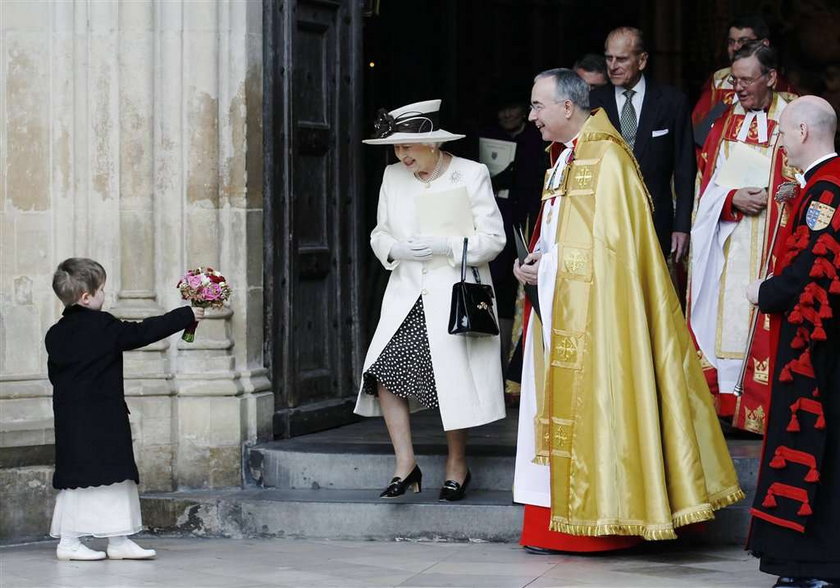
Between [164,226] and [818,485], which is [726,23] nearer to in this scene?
[164,226]

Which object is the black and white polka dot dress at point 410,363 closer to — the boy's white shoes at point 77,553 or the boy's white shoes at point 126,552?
the boy's white shoes at point 126,552

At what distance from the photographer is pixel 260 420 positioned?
955cm

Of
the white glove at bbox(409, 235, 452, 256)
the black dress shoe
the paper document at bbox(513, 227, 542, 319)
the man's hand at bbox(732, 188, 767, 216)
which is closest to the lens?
the black dress shoe

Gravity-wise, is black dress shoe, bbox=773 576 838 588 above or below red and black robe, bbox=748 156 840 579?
below

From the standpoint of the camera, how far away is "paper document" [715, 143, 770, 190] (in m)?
9.49

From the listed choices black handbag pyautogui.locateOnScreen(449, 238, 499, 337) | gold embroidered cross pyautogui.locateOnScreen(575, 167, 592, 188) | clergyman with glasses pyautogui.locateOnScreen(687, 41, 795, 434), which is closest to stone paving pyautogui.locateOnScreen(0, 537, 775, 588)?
black handbag pyautogui.locateOnScreen(449, 238, 499, 337)

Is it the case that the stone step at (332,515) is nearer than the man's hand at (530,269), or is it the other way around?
the man's hand at (530,269)

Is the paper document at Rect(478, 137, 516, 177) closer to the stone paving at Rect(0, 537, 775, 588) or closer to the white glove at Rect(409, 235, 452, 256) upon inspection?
the white glove at Rect(409, 235, 452, 256)

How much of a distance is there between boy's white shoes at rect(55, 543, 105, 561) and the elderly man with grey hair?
196cm

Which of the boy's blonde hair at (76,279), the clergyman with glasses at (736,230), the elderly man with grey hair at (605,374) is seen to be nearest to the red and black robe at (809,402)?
the elderly man with grey hair at (605,374)

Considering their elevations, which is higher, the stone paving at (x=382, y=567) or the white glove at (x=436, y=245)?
the white glove at (x=436, y=245)

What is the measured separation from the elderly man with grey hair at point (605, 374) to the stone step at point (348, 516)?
1.40 feet

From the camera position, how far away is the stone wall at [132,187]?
9.32m

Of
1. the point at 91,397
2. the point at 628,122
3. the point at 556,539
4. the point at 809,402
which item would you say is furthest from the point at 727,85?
the point at 91,397
